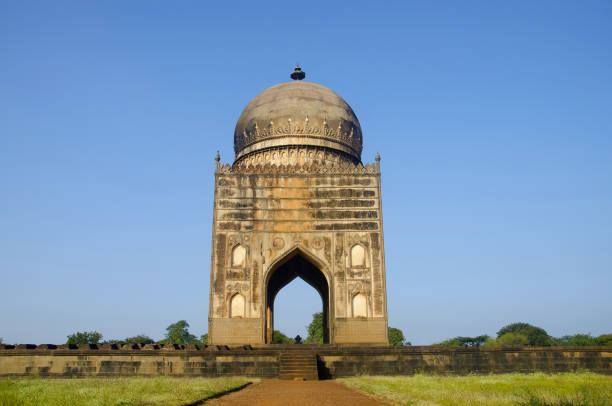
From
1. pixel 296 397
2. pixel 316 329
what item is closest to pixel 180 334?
pixel 316 329

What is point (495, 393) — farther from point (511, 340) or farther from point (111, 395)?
point (511, 340)

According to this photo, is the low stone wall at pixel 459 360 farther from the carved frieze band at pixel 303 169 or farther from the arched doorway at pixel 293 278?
the carved frieze band at pixel 303 169

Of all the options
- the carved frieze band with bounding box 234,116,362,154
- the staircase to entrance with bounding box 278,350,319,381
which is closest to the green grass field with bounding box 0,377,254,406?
the staircase to entrance with bounding box 278,350,319,381

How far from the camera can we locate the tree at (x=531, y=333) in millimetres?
61281

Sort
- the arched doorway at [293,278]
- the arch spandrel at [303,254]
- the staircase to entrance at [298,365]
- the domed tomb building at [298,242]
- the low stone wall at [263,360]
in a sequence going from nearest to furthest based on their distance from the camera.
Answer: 1. the low stone wall at [263,360]
2. the staircase to entrance at [298,365]
3. the domed tomb building at [298,242]
4. the arch spandrel at [303,254]
5. the arched doorway at [293,278]

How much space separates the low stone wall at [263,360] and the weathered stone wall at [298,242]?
451 centimetres

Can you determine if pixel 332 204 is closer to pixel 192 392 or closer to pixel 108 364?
pixel 108 364

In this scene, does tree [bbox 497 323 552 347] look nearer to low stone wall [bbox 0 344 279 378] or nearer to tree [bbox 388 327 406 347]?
tree [bbox 388 327 406 347]

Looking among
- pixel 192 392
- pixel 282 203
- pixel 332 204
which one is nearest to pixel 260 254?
pixel 282 203

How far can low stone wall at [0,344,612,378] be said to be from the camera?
539 inches

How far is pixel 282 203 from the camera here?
67.8ft

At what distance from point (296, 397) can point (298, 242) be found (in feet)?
36.9

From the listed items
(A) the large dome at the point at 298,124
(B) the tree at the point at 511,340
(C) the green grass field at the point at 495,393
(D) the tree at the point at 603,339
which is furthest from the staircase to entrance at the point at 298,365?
(B) the tree at the point at 511,340

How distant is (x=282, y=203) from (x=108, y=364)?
9290 millimetres
